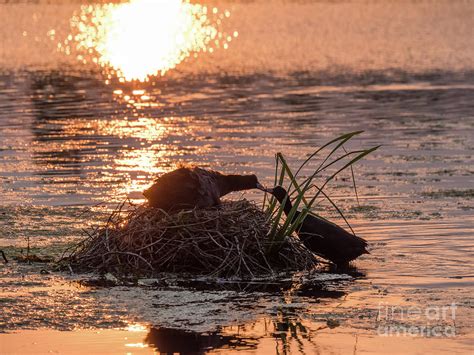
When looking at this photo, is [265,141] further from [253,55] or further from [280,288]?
[253,55]

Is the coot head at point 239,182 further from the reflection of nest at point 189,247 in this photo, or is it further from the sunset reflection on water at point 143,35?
the sunset reflection on water at point 143,35

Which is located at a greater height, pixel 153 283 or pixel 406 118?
pixel 406 118

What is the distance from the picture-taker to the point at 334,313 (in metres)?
8.76

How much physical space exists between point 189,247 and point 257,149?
9710mm

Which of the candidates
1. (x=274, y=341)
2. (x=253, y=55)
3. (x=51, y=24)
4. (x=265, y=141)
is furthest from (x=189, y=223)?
(x=51, y=24)

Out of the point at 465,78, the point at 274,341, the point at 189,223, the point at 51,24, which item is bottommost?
the point at 274,341

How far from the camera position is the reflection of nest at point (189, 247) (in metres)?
10.1

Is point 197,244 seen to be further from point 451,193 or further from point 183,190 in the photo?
point 451,193

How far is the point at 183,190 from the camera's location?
1043 centimetres

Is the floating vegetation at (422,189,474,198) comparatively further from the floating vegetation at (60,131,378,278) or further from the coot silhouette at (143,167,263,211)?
the coot silhouette at (143,167,263,211)

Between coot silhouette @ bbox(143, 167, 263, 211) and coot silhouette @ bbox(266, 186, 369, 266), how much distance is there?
0.58m

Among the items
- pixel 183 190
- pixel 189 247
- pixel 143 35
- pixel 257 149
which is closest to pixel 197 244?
pixel 189 247

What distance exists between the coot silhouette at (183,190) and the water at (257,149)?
3.84 feet

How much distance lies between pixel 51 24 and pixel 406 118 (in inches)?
1793
